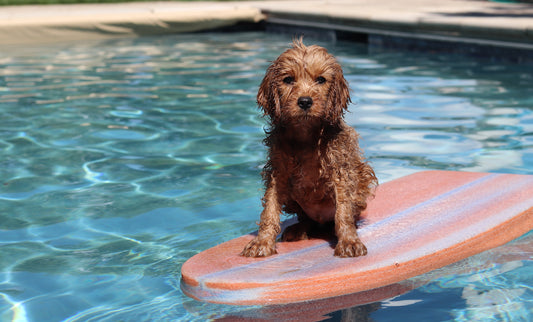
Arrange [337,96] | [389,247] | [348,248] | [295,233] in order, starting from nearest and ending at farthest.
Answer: [337,96] → [348,248] → [389,247] → [295,233]

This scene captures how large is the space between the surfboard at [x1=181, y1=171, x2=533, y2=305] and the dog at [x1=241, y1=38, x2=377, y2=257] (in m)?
0.16

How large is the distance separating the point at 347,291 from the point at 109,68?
9167 millimetres

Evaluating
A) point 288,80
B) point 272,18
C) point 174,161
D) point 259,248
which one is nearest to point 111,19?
point 272,18

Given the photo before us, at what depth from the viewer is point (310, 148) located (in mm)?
4020

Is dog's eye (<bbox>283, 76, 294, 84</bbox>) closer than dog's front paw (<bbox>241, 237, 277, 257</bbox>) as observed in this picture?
Yes

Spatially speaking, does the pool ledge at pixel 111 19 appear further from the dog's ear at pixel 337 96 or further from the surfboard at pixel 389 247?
the dog's ear at pixel 337 96

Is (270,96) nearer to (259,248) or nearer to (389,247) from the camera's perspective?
(259,248)

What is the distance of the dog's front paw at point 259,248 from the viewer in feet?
13.6

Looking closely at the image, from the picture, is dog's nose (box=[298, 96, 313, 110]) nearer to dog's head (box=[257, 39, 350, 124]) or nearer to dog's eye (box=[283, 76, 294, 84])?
dog's head (box=[257, 39, 350, 124])

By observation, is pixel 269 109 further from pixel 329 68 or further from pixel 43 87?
pixel 43 87

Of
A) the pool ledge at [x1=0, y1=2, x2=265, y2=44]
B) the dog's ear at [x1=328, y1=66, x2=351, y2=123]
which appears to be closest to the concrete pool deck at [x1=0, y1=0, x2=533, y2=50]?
the pool ledge at [x1=0, y1=2, x2=265, y2=44]

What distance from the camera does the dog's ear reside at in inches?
151

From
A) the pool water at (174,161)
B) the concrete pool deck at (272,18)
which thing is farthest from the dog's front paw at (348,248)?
the concrete pool deck at (272,18)

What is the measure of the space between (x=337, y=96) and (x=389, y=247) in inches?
41.3
